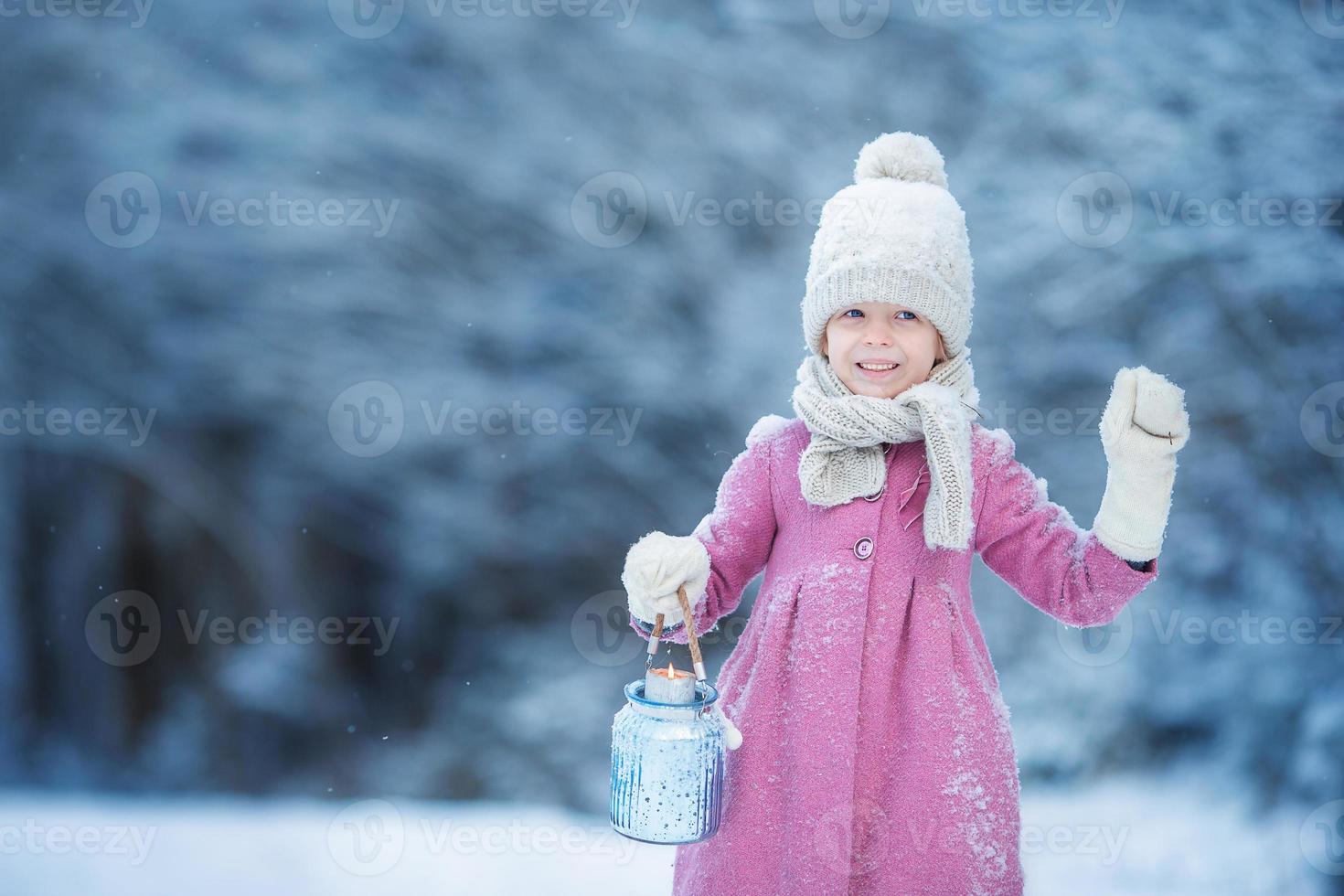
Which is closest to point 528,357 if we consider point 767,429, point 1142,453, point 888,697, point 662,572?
point 767,429

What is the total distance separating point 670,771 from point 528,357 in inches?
75.7

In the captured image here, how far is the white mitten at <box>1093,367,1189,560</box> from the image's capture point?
1.50 metres

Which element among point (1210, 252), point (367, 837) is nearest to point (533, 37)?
point (1210, 252)

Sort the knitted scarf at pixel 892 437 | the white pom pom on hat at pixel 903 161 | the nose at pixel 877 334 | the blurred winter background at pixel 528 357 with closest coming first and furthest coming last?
the knitted scarf at pixel 892 437
the nose at pixel 877 334
the white pom pom on hat at pixel 903 161
the blurred winter background at pixel 528 357

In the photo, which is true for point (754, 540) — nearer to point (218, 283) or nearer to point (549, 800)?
point (549, 800)

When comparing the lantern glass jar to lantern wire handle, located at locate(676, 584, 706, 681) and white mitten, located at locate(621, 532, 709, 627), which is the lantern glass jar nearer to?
lantern wire handle, located at locate(676, 584, 706, 681)

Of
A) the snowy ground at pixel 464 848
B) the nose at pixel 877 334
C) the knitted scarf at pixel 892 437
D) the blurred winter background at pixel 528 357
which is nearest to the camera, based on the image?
the knitted scarf at pixel 892 437

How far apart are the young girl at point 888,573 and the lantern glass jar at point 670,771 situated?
14 centimetres

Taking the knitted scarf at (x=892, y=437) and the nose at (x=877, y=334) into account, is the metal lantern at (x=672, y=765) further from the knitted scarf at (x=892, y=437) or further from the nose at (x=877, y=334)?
the nose at (x=877, y=334)

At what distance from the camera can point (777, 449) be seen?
1.84 m

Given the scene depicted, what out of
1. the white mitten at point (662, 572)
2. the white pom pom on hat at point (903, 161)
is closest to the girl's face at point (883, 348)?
the white pom pom on hat at point (903, 161)

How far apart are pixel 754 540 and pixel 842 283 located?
1.40 feet

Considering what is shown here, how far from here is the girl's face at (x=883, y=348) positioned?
172 centimetres

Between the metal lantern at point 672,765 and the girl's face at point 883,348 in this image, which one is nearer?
the metal lantern at point 672,765
